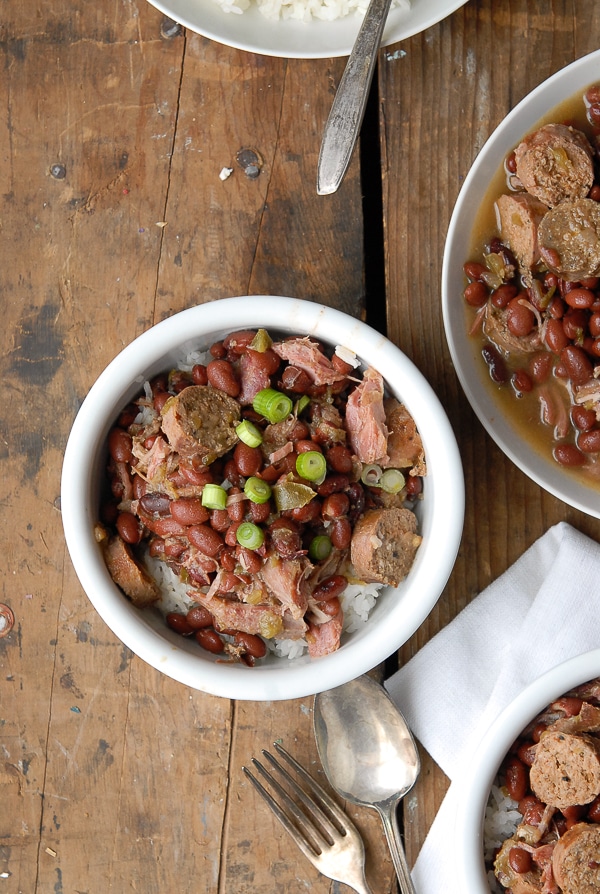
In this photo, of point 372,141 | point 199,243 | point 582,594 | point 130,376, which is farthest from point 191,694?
point 372,141

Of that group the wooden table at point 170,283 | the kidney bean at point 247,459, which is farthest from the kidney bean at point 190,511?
the wooden table at point 170,283

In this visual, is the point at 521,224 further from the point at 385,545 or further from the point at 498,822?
the point at 498,822

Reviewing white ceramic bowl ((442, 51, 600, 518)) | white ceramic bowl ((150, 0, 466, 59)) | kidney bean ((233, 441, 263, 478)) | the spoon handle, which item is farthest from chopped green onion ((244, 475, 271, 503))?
white ceramic bowl ((150, 0, 466, 59))

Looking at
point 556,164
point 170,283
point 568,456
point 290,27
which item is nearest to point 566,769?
point 568,456

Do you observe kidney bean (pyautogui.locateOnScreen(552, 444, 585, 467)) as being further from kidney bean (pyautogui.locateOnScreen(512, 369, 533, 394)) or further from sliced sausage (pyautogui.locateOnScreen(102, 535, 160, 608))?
sliced sausage (pyautogui.locateOnScreen(102, 535, 160, 608))

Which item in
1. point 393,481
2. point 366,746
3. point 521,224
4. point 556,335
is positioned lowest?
point 366,746

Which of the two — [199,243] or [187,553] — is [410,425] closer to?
[187,553]
